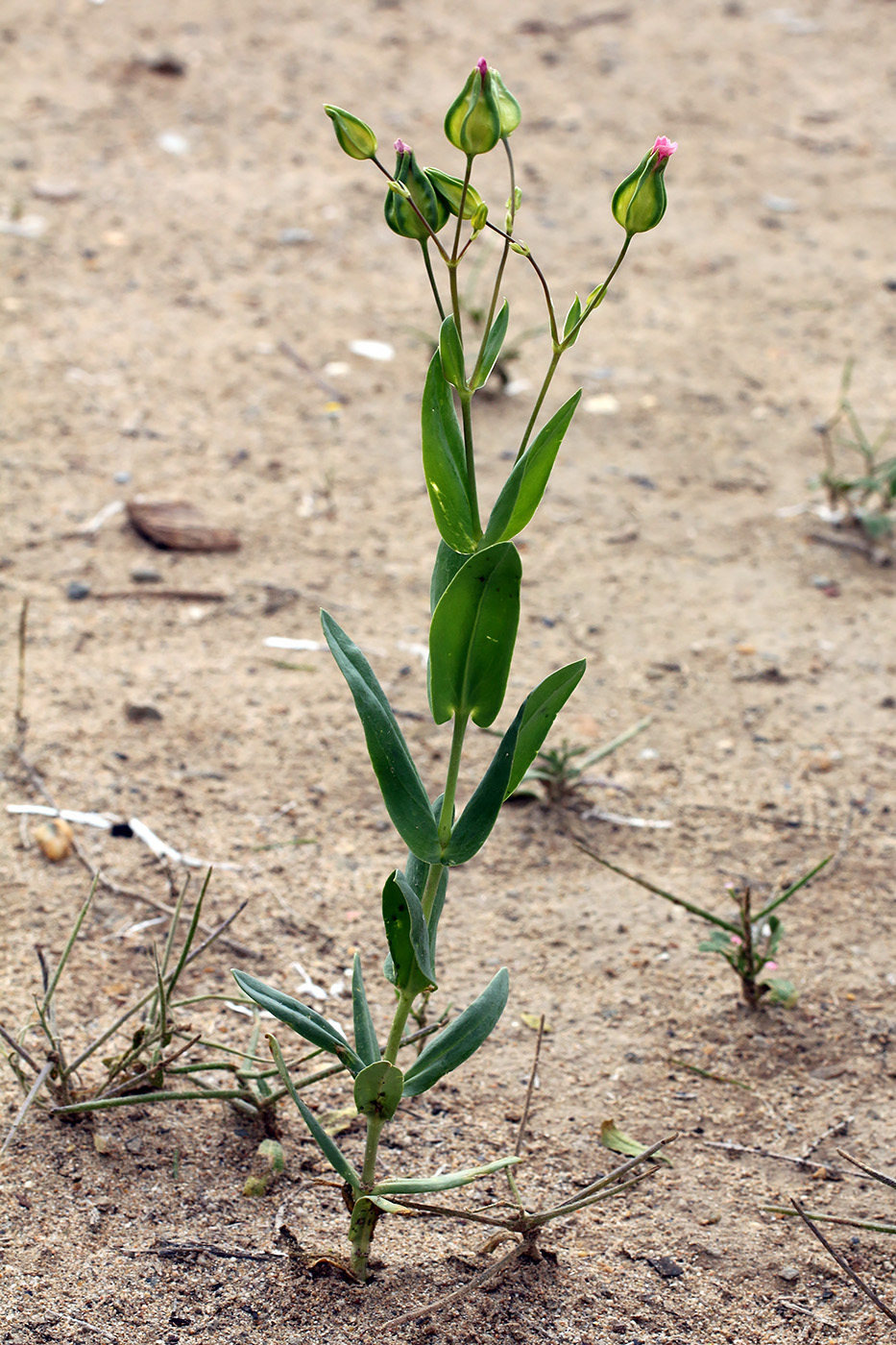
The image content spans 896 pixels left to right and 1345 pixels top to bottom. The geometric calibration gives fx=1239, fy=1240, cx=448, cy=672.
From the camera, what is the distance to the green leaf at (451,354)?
1.28 m

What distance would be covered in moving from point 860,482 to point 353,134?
2226 millimetres

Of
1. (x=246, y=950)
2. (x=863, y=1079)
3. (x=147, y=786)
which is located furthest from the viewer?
(x=147, y=786)

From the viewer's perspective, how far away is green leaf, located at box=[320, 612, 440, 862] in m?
1.37

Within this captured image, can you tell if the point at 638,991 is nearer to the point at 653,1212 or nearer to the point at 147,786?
the point at 653,1212

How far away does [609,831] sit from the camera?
240 centimetres

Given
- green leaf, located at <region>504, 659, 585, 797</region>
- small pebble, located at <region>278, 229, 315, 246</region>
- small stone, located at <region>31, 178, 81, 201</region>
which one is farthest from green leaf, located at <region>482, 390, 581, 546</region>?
small stone, located at <region>31, 178, 81, 201</region>

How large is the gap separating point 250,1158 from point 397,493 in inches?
79.4

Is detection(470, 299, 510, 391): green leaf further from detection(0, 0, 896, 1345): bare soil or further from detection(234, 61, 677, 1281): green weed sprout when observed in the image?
detection(0, 0, 896, 1345): bare soil

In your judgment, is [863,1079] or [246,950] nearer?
[863,1079]

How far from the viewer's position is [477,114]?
3.95 feet

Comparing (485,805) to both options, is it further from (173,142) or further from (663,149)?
(173,142)

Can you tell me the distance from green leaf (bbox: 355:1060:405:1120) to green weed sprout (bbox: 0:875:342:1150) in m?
0.11

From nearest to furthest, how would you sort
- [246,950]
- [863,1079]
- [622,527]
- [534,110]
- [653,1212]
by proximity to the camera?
[653,1212] < [863,1079] < [246,950] < [622,527] < [534,110]

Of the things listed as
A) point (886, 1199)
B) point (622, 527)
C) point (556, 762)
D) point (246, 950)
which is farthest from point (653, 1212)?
point (622, 527)
